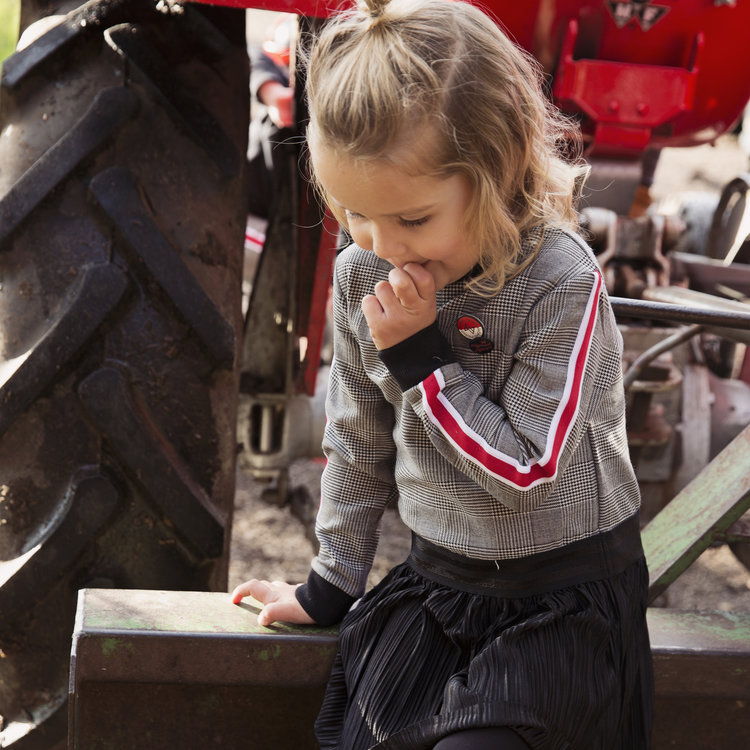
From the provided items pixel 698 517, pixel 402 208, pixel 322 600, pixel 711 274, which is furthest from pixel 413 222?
pixel 711 274

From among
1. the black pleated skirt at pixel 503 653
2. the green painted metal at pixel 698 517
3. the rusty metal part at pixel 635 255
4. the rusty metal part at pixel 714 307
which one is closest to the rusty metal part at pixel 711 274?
the rusty metal part at pixel 635 255

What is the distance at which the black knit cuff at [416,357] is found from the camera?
1000 millimetres

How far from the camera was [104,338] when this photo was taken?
1.25 meters

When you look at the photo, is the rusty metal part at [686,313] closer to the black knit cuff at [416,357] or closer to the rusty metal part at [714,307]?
the rusty metal part at [714,307]

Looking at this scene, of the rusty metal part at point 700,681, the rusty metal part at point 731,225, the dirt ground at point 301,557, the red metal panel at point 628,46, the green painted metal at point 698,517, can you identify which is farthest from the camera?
the dirt ground at point 301,557

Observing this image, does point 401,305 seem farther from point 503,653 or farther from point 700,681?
point 700,681

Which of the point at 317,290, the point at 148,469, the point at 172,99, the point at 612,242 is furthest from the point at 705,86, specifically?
the point at 148,469

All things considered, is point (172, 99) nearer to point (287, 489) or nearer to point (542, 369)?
point (542, 369)

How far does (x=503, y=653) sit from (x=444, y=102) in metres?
0.53

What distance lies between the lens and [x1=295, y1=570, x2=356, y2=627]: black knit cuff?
3.99 ft

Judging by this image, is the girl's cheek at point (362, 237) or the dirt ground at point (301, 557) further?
the dirt ground at point (301, 557)

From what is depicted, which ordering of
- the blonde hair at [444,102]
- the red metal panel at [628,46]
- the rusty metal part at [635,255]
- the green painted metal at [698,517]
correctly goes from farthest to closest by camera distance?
the rusty metal part at [635,255]
the red metal panel at [628,46]
the green painted metal at [698,517]
the blonde hair at [444,102]

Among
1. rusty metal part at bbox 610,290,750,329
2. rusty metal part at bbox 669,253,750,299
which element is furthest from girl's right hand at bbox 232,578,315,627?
rusty metal part at bbox 669,253,750,299

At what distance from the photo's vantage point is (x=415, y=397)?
1.00 m
